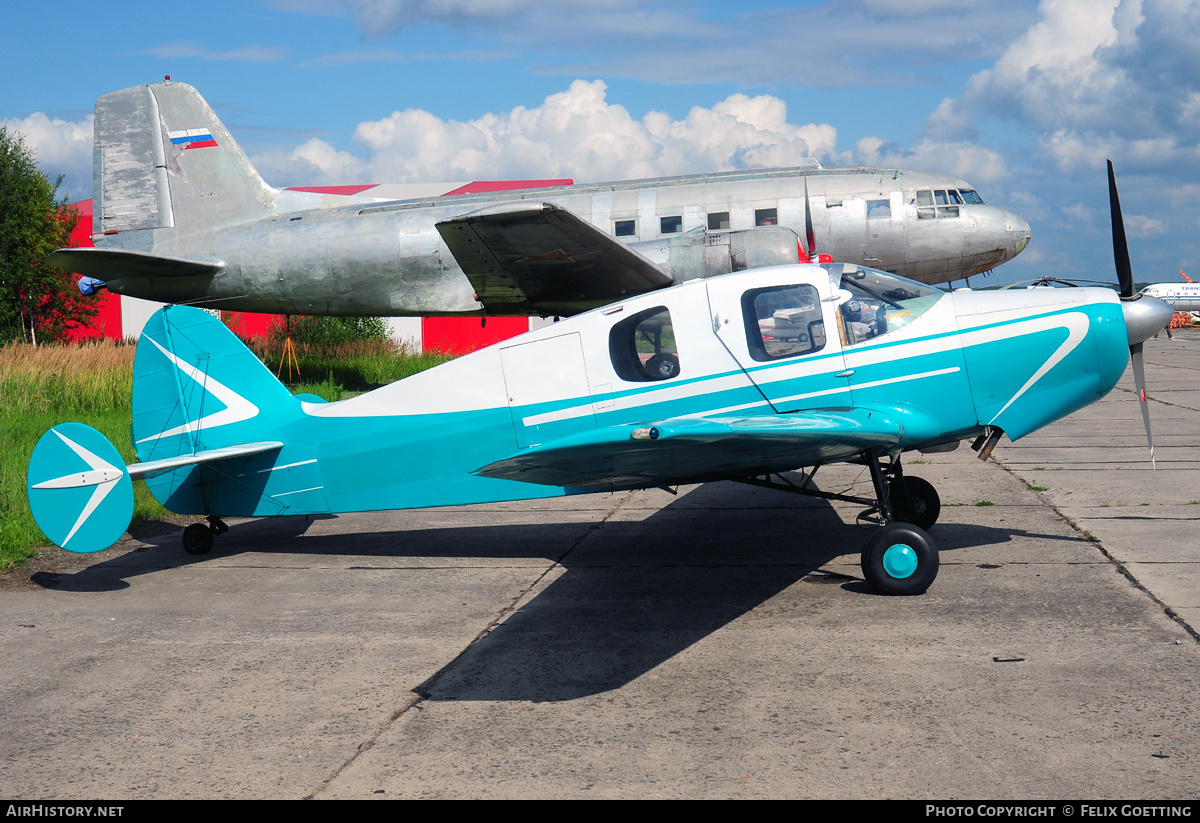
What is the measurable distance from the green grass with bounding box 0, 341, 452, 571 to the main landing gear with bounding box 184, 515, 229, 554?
1389 mm

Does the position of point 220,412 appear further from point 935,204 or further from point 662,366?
point 935,204

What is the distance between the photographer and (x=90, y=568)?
773cm

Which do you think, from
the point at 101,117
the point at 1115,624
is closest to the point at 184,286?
the point at 101,117

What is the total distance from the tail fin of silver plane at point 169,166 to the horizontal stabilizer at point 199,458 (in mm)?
13576

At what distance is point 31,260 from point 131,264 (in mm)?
16460

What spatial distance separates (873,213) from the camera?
16750 mm

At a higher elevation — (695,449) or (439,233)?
(439,233)

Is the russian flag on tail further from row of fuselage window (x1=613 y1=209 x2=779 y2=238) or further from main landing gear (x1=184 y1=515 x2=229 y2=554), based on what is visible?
main landing gear (x1=184 y1=515 x2=229 y2=554)

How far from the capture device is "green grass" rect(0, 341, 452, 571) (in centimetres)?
910

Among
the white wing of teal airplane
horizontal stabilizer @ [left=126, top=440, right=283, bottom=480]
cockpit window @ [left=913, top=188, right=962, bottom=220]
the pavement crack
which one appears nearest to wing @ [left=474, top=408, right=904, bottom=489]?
the pavement crack

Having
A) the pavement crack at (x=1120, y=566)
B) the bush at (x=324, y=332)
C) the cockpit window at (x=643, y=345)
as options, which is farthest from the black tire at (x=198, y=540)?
the bush at (x=324, y=332)

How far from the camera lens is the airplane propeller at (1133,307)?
656 cm

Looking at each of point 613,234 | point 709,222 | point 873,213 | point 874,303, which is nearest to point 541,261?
point 613,234
